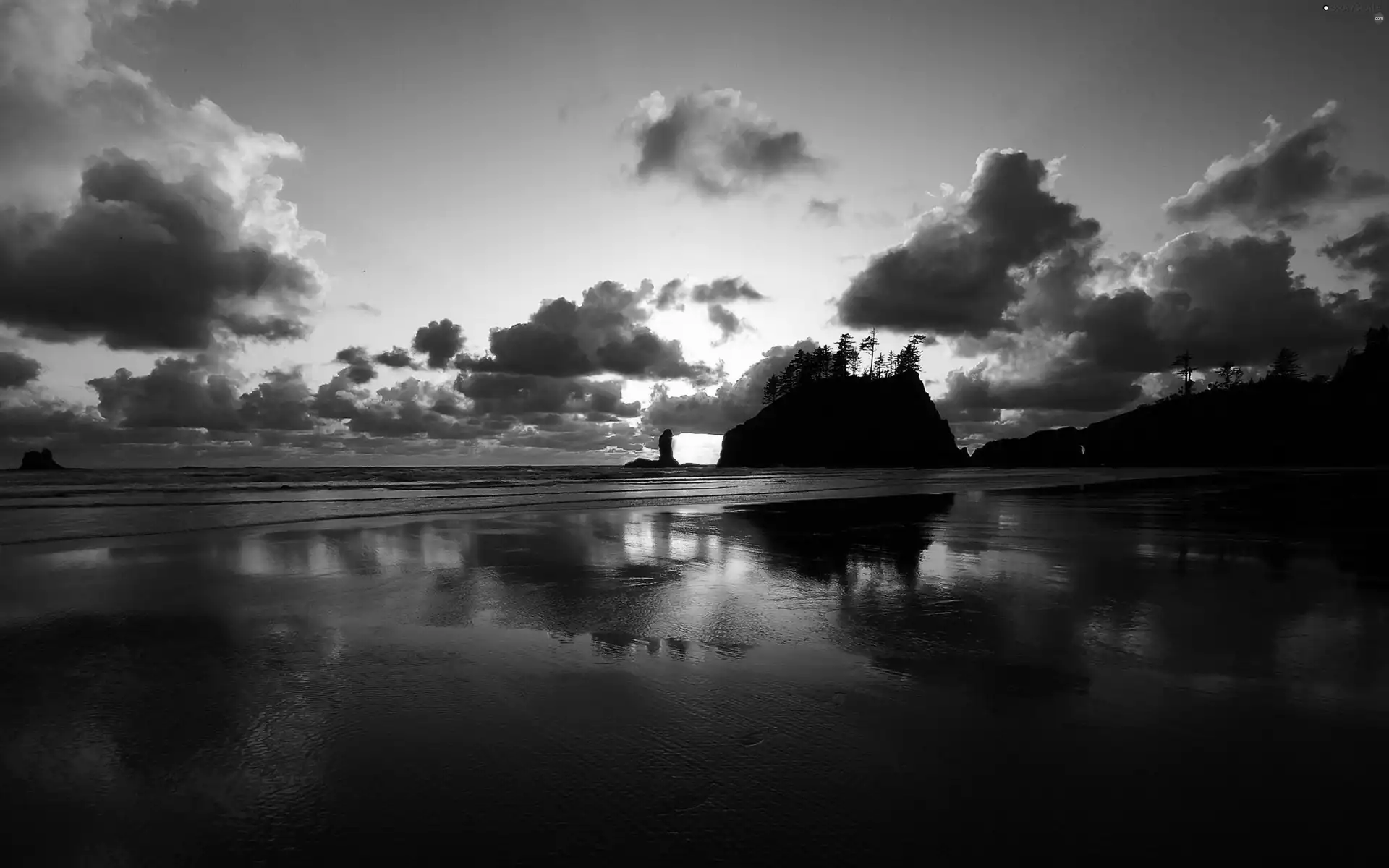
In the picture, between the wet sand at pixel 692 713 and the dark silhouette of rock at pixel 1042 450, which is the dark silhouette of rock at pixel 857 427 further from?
the wet sand at pixel 692 713

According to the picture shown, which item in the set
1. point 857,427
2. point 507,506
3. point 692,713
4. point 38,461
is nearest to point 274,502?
point 507,506

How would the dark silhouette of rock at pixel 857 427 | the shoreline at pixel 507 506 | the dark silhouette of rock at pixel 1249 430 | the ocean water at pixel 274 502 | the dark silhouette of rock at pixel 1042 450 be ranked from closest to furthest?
the shoreline at pixel 507 506, the ocean water at pixel 274 502, the dark silhouette of rock at pixel 1249 430, the dark silhouette of rock at pixel 857 427, the dark silhouette of rock at pixel 1042 450

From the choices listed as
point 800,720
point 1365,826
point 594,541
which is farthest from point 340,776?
point 594,541

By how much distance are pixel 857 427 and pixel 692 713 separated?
108873mm

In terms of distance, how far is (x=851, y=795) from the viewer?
10.0 feet

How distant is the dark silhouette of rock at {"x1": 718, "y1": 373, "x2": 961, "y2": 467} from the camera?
10788 cm

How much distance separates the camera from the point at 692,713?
13.6ft

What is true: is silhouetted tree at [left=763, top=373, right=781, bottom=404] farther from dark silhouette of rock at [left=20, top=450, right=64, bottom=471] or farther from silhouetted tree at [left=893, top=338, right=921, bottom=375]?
dark silhouette of rock at [left=20, top=450, right=64, bottom=471]

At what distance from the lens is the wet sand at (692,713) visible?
280 cm

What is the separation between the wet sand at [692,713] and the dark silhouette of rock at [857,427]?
101 metres

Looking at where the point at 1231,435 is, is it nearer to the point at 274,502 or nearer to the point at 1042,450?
the point at 1042,450

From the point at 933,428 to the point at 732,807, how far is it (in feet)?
376

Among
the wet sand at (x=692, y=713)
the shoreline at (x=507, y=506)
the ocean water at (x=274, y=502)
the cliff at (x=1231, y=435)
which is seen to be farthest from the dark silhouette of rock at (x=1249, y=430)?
the wet sand at (x=692, y=713)

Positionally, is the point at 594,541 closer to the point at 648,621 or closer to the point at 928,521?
the point at 648,621
